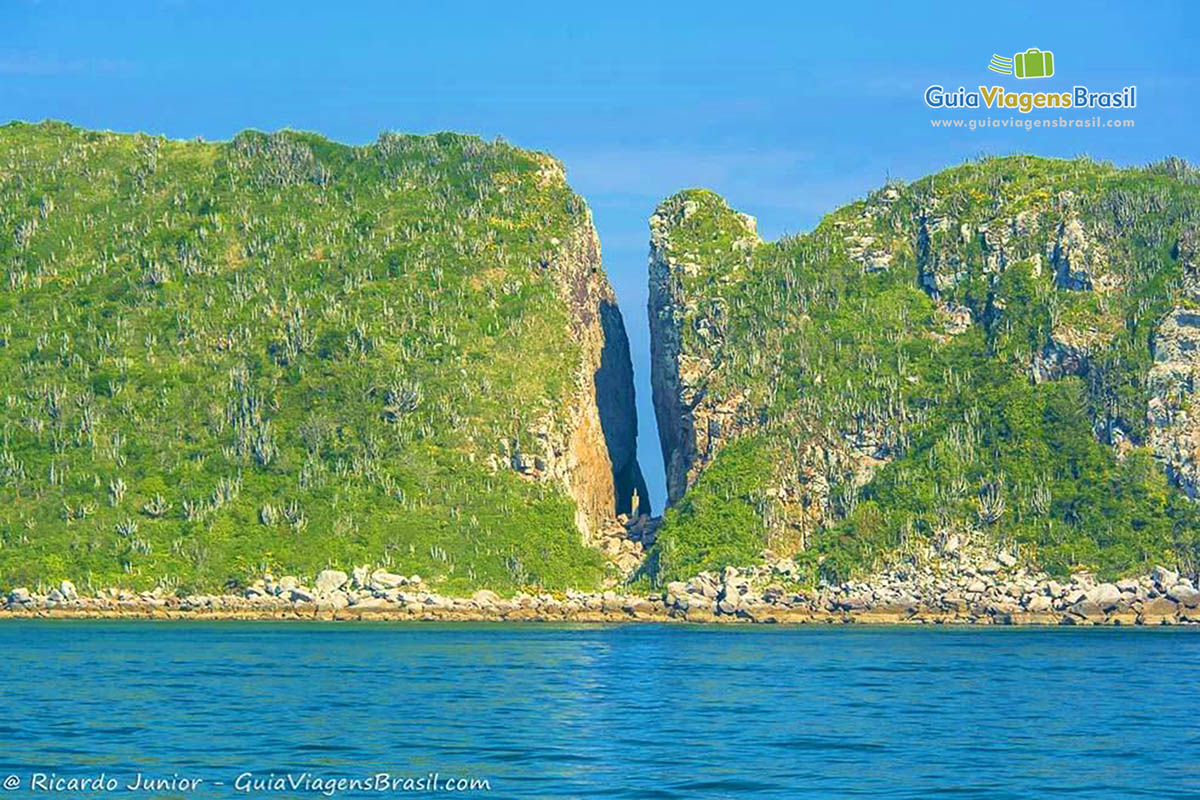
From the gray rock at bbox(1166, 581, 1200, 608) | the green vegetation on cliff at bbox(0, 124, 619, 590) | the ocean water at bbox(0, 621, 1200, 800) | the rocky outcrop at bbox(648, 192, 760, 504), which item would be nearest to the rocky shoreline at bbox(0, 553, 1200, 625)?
the gray rock at bbox(1166, 581, 1200, 608)

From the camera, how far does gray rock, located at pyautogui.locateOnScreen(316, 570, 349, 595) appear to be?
148 m

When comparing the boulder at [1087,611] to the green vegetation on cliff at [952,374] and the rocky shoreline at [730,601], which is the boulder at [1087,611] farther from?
the green vegetation on cliff at [952,374]

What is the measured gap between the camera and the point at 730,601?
14388 centimetres

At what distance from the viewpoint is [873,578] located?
145750 millimetres

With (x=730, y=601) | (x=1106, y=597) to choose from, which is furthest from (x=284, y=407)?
(x=1106, y=597)

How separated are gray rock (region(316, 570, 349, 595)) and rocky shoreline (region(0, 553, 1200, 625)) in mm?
88

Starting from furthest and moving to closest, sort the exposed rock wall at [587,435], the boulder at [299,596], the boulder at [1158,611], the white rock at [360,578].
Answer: the exposed rock wall at [587,435] < the white rock at [360,578] < the boulder at [299,596] < the boulder at [1158,611]

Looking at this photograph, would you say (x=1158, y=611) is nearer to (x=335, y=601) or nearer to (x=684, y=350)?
(x=684, y=350)

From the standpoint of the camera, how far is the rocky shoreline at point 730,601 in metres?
138

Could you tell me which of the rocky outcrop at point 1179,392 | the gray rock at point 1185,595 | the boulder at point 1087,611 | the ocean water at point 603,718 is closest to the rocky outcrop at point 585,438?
the boulder at point 1087,611

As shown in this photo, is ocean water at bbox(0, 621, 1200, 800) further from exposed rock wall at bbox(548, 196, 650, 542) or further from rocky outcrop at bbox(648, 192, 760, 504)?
exposed rock wall at bbox(548, 196, 650, 542)

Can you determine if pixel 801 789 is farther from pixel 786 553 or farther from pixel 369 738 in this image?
pixel 786 553

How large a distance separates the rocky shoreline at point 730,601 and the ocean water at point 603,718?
100 feet

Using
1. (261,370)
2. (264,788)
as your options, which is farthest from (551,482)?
(264,788)
